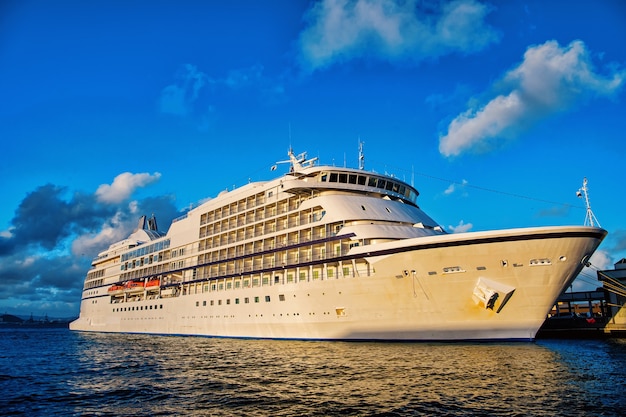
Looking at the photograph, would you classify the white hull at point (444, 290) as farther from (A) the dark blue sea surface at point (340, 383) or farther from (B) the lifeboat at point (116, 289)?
Answer: (B) the lifeboat at point (116, 289)

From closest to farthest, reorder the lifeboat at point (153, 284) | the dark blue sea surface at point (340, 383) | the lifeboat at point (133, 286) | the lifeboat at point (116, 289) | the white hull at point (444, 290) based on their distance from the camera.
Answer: the dark blue sea surface at point (340, 383) → the white hull at point (444, 290) → the lifeboat at point (153, 284) → the lifeboat at point (133, 286) → the lifeboat at point (116, 289)

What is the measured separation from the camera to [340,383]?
52.8ft

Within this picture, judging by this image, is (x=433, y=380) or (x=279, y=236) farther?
(x=279, y=236)

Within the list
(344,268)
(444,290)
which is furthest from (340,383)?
(344,268)

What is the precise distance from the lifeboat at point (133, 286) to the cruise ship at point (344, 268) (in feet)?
3.42

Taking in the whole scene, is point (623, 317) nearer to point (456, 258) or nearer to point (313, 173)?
point (456, 258)

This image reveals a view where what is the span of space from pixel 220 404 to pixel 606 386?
1297cm

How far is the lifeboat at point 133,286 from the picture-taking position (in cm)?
5412

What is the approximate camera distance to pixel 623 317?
35.3 metres

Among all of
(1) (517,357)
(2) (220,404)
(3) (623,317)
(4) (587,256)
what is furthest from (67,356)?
(3) (623,317)

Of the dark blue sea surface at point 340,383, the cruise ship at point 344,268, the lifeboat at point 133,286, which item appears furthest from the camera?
the lifeboat at point 133,286

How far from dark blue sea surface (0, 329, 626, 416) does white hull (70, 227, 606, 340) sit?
4.85 ft

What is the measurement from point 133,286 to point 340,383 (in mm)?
45874

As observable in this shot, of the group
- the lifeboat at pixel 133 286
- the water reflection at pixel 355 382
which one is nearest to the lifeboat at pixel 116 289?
the lifeboat at pixel 133 286
